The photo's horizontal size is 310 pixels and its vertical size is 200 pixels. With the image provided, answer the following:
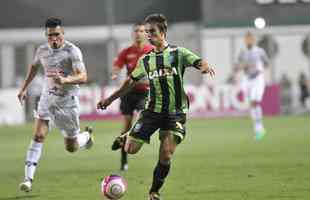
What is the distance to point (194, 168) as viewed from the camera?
1831cm

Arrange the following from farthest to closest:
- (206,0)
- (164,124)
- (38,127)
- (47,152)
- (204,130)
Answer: (206,0)
(204,130)
(47,152)
(38,127)
(164,124)

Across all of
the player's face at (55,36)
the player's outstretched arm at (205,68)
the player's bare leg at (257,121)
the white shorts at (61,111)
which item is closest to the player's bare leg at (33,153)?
the white shorts at (61,111)

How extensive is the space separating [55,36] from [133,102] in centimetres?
361

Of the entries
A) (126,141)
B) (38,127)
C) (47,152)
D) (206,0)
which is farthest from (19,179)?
(206,0)

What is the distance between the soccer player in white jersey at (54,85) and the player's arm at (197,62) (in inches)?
89.3

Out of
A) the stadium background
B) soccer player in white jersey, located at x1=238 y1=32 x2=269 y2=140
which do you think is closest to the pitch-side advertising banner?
the stadium background

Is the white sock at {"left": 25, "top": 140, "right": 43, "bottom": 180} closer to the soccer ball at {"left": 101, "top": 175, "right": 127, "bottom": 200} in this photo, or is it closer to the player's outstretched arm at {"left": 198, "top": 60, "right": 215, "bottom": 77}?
the soccer ball at {"left": 101, "top": 175, "right": 127, "bottom": 200}

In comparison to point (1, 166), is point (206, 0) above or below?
above

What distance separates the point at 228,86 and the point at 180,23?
45.6ft

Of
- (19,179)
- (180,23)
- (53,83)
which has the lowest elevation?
(19,179)

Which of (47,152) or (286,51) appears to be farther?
(286,51)

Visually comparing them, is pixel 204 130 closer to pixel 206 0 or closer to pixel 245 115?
pixel 245 115

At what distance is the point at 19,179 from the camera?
17.2 m

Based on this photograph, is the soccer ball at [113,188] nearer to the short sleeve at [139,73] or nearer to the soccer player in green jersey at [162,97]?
the soccer player in green jersey at [162,97]
